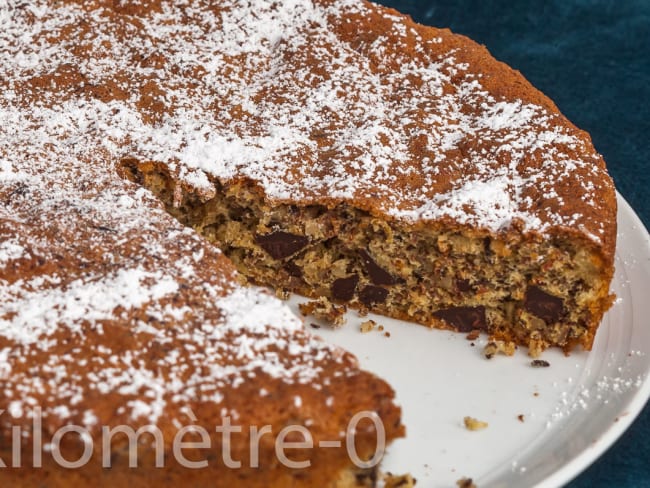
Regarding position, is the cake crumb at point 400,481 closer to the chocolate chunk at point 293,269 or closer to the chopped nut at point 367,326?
the chopped nut at point 367,326

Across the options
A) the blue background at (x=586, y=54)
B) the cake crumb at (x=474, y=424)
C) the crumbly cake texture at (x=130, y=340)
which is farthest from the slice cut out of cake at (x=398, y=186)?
the blue background at (x=586, y=54)

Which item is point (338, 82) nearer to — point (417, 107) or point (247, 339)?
point (417, 107)

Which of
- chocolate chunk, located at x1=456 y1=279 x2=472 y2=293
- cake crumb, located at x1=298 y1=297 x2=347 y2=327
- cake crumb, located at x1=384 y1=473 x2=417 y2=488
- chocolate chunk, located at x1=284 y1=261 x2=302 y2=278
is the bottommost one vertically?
Result: cake crumb, located at x1=384 y1=473 x2=417 y2=488

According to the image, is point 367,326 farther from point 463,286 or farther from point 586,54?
point 586,54

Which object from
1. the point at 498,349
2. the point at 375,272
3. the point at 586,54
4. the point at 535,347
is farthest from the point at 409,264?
the point at 586,54

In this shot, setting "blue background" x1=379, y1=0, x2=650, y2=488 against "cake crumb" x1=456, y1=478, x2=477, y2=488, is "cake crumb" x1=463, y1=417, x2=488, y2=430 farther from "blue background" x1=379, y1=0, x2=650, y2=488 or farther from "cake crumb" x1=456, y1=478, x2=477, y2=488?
"blue background" x1=379, y1=0, x2=650, y2=488

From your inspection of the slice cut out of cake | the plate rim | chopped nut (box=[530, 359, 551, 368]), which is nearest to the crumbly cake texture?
the slice cut out of cake
